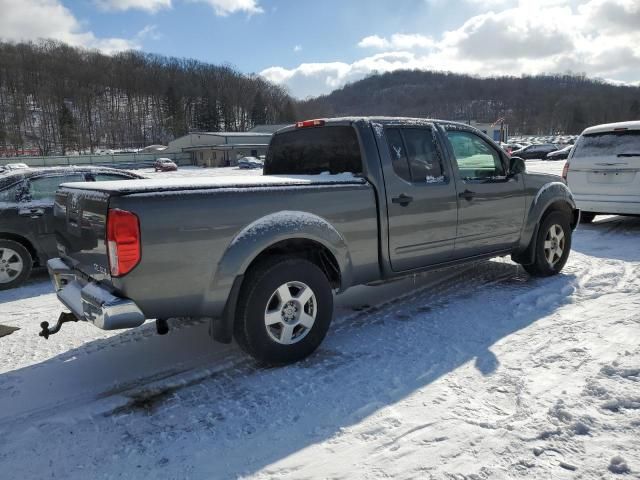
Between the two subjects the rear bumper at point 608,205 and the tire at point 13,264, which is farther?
the rear bumper at point 608,205

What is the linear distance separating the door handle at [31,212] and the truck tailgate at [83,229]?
114 inches

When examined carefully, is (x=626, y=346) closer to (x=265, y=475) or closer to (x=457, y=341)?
(x=457, y=341)

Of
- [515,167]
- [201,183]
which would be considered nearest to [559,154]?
[515,167]

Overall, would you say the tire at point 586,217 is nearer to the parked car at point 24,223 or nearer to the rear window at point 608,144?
the rear window at point 608,144

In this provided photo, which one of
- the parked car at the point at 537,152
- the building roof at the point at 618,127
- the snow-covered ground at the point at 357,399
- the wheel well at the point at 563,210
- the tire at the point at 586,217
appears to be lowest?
the snow-covered ground at the point at 357,399

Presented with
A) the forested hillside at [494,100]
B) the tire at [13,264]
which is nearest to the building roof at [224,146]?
the forested hillside at [494,100]

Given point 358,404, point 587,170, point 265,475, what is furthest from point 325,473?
point 587,170

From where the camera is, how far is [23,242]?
649 cm

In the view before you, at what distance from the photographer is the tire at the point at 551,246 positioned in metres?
5.72

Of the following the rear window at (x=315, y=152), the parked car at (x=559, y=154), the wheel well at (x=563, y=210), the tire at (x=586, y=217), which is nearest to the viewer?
the rear window at (x=315, y=152)

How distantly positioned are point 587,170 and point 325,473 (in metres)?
8.16

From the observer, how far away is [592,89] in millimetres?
162375

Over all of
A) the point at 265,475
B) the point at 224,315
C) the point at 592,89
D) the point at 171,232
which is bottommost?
the point at 265,475

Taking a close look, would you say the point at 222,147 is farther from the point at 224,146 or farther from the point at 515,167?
the point at 515,167
